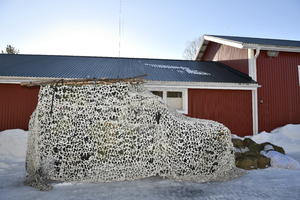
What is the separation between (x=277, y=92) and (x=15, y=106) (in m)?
11.3

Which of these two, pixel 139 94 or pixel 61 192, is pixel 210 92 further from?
pixel 61 192

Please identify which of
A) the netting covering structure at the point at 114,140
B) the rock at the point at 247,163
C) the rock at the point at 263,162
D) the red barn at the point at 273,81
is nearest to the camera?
the netting covering structure at the point at 114,140

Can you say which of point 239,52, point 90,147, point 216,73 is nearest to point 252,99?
point 216,73

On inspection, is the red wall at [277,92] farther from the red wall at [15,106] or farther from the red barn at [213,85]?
the red wall at [15,106]

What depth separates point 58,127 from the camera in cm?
440

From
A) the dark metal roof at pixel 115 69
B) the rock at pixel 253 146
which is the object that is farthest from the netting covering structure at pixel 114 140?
the dark metal roof at pixel 115 69

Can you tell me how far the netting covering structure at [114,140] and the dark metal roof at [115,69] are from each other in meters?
4.06

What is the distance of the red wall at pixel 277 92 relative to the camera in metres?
9.75

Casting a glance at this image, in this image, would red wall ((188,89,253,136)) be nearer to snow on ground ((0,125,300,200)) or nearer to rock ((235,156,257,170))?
rock ((235,156,257,170))

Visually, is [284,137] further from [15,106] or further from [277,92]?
[15,106]

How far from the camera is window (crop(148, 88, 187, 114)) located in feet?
29.6

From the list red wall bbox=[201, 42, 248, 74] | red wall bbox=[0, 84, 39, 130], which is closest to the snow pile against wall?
red wall bbox=[0, 84, 39, 130]

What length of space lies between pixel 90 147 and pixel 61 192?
3.12 ft

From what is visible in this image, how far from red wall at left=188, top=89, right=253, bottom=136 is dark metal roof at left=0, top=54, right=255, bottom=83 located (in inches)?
23.8
